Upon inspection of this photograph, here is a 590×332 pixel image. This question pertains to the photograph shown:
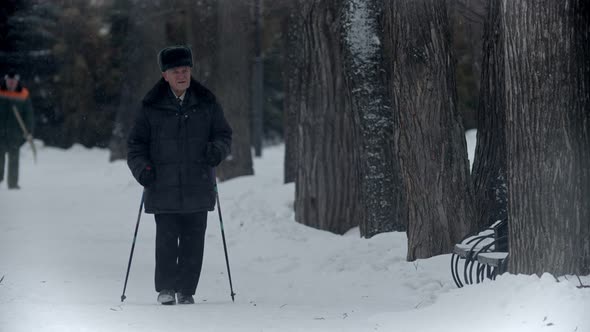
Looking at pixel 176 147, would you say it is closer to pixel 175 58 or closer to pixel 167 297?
pixel 175 58

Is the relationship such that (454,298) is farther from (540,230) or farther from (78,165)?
(78,165)

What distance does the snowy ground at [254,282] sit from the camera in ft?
21.9

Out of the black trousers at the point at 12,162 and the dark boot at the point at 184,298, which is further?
the black trousers at the point at 12,162

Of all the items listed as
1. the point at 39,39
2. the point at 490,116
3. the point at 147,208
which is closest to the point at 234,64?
the point at 490,116

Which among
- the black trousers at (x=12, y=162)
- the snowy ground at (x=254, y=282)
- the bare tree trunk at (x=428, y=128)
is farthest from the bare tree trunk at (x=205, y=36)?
the bare tree trunk at (x=428, y=128)

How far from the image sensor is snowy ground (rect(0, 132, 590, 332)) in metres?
6.66

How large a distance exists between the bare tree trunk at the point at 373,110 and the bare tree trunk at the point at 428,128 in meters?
1.36

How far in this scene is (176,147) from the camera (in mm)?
8367

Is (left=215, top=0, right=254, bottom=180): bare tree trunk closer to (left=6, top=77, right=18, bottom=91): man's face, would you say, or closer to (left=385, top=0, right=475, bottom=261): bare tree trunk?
(left=6, top=77, right=18, bottom=91): man's face

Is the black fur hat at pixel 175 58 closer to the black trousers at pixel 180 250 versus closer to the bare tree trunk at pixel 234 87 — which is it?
the black trousers at pixel 180 250

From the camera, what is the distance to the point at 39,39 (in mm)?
32750

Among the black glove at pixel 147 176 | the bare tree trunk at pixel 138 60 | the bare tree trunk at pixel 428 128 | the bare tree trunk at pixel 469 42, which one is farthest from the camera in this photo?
the bare tree trunk at pixel 138 60

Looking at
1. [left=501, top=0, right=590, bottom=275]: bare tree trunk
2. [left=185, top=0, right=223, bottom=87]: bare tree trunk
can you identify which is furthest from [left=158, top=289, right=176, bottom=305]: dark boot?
[left=185, top=0, right=223, bottom=87]: bare tree trunk

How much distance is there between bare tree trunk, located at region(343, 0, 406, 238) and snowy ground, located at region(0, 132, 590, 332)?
0.38m
